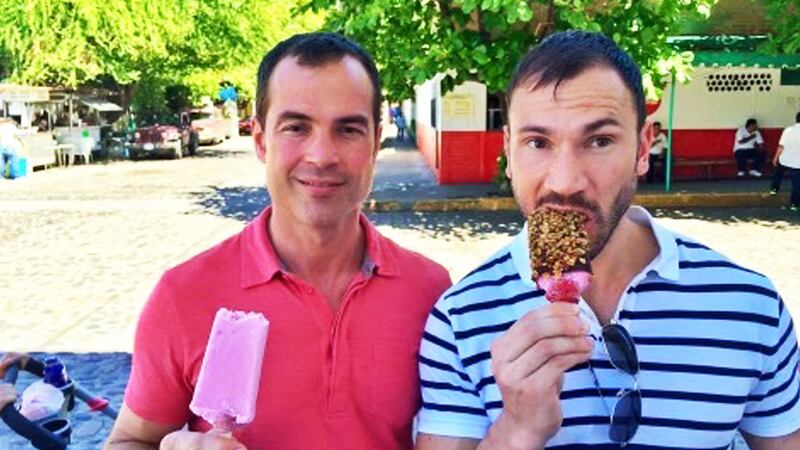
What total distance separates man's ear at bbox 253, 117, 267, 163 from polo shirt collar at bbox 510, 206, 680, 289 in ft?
2.66

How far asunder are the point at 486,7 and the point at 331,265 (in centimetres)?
1000

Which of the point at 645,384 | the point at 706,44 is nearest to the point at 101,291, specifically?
the point at 645,384

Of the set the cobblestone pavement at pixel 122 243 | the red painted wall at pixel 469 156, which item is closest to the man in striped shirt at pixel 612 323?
the cobblestone pavement at pixel 122 243

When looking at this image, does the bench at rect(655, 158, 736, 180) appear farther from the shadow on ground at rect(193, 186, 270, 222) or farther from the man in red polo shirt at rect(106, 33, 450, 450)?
the man in red polo shirt at rect(106, 33, 450, 450)

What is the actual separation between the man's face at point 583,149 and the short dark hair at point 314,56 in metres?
0.56

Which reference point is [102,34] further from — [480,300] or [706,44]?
[480,300]

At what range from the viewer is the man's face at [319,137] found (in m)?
2.39

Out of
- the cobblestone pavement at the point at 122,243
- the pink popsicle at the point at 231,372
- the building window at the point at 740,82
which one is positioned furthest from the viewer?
the building window at the point at 740,82

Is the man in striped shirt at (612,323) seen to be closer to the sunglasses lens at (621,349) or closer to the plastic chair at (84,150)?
the sunglasses lens at (621,349)

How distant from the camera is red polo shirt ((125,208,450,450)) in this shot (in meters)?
2.29

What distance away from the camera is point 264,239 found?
8.32 feet

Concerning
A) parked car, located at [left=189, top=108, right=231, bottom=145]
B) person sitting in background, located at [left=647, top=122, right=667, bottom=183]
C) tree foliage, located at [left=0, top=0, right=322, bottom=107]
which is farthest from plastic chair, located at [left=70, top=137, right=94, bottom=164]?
person sitting in background, located at [left=647, top=122, right=667, bottom=183]

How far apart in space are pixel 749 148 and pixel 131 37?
20.2 m

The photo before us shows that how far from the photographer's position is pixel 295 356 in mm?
2309
